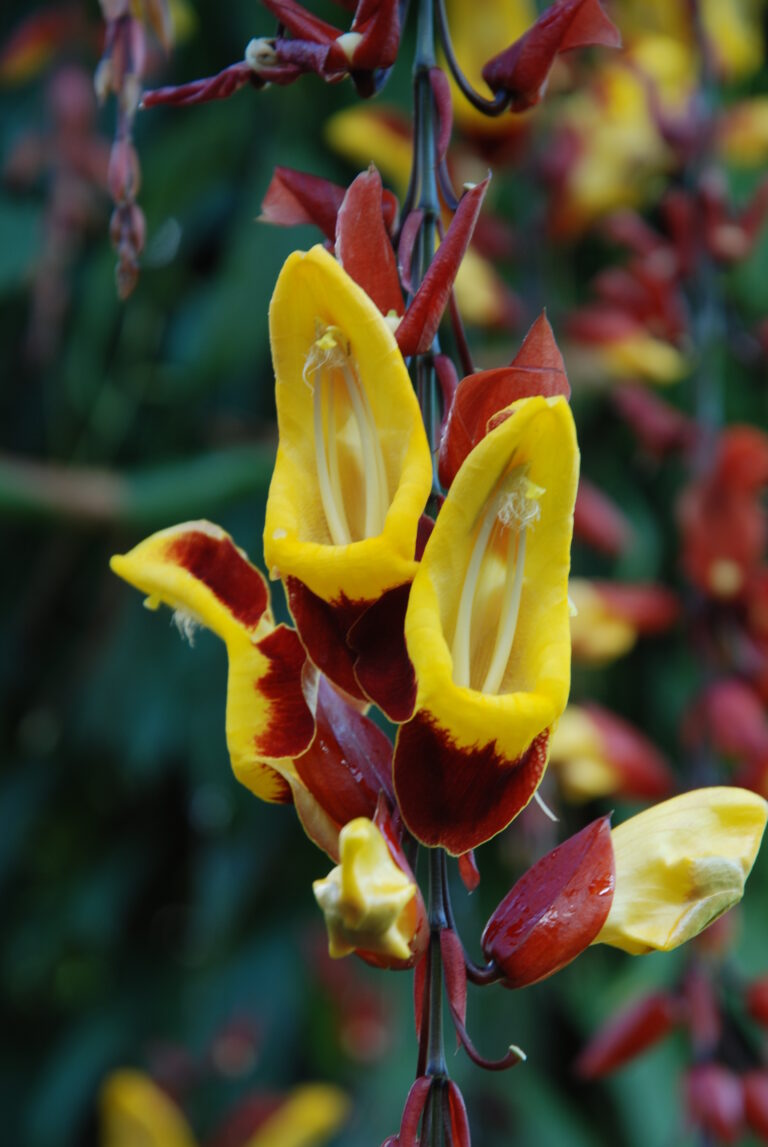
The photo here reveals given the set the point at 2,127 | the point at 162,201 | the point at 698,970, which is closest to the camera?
the point at 698,970

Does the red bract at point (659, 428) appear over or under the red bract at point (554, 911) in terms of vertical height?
under

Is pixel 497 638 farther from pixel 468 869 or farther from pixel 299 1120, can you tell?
pixel 299 1120

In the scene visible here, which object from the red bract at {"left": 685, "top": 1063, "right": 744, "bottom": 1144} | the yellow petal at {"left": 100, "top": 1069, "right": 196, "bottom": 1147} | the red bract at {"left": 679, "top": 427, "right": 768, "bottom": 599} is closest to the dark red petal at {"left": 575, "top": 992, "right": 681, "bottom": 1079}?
the red bract at {"left": 685, "top": 1063, "right": 744, "bottom": 1144}

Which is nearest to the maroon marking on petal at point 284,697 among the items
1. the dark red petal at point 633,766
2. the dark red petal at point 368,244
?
the dark red petal at point 368,244

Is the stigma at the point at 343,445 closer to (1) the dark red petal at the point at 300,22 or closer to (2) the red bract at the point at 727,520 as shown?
(1) the dark red petal at the point at 300,22

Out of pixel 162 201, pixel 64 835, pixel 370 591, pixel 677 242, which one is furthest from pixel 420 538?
pixel 64 835

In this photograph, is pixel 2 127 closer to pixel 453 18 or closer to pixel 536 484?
pixel 453 18
